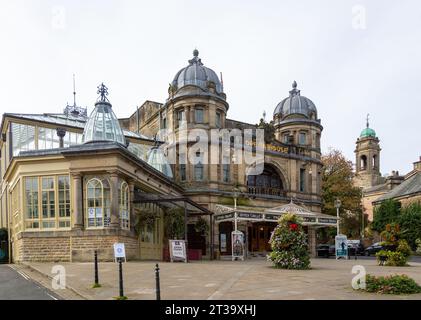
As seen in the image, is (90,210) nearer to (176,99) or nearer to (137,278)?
(137,278)

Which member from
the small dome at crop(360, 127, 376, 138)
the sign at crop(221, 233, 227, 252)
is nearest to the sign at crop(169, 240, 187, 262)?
the sign at crop(221, 233, 227, 252)

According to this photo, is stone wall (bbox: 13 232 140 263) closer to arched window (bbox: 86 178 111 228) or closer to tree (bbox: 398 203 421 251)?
arched window (bbox: 86 178 111 228)

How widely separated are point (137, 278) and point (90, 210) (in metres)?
8.24

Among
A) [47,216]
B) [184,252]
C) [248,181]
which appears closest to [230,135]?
[248,181]

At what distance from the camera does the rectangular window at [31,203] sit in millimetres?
22391

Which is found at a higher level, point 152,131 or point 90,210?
point 152,131

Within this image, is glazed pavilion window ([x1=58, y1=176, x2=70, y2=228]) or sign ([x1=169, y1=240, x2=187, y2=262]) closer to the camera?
glazed pavilion window ([x1=58, y1=176, x2=70, y2=228])

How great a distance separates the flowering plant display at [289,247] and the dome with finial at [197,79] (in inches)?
760

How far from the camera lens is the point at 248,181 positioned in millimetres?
40281

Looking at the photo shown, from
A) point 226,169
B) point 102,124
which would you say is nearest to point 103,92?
point 102,124

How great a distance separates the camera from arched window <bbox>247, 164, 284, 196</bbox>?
3984 centimetres

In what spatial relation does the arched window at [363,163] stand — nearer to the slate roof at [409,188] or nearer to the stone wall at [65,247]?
the slate roof at [409,188]

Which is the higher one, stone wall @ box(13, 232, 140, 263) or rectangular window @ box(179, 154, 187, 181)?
rectangular window @ box(179, 154, 187, 181)

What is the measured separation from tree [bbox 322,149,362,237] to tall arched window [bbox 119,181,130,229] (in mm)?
29150
